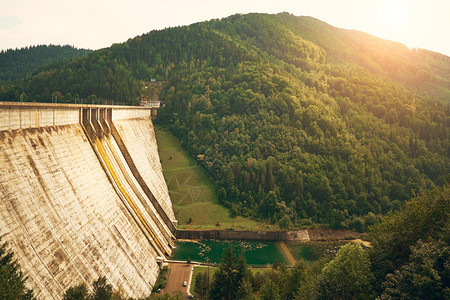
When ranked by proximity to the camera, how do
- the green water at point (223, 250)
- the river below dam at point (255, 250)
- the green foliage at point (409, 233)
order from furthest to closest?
the river below dam at point (255, 250) → the green water at point (223, 250) → the green foliage at point (409, 233)

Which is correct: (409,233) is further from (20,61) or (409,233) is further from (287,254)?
(20,61)

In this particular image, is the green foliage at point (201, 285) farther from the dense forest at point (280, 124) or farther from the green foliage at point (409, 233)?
the dense forest at point (280, 124)

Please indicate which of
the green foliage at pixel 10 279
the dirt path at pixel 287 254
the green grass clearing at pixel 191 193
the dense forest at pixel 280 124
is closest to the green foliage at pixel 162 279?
the green grass clearing at pixel 191 193

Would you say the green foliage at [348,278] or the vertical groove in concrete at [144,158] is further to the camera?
the vertical groove in concrete at [144,158]

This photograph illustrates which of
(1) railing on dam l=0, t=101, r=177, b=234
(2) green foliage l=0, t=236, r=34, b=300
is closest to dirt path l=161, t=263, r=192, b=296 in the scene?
(1) railing on dam l=0, t=101, r=177, b=234

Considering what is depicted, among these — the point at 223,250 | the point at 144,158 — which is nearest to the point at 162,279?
the point at 223,250

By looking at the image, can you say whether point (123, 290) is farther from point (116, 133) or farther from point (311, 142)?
point (311, 142)

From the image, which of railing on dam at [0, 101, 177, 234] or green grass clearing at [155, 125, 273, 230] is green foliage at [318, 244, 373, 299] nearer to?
railing on dam at [0, 101, 177, 234]
